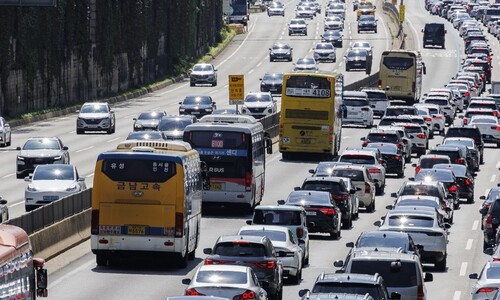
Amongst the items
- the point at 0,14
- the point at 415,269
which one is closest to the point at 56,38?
the point at 0,14

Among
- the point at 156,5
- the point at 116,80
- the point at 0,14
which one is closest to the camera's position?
the point at 0,14

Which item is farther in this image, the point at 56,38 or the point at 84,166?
the point at 56,38

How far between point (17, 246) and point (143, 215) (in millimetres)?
12584

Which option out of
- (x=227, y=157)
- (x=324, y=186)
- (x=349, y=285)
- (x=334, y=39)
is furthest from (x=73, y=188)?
(x=334, y=39)

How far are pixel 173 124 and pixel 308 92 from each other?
20.8 ft

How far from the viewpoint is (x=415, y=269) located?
27.6m

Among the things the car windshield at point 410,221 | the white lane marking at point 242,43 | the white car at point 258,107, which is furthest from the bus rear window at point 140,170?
the white lane marking at point 242,43

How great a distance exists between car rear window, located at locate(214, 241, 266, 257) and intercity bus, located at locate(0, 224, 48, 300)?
6.60m

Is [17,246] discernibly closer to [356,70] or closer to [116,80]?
[116,80]

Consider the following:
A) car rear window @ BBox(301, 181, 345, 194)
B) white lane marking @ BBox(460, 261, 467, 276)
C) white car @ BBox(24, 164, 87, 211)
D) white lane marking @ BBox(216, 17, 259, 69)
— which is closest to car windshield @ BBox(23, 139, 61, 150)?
white car @ BBox(24, 164, 87, 211)

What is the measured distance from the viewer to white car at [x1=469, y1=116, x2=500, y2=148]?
7744 centimetres

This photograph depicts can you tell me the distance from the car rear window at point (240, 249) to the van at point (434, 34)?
4649 inches

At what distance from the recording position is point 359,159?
55188 mm

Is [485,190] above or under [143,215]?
under
